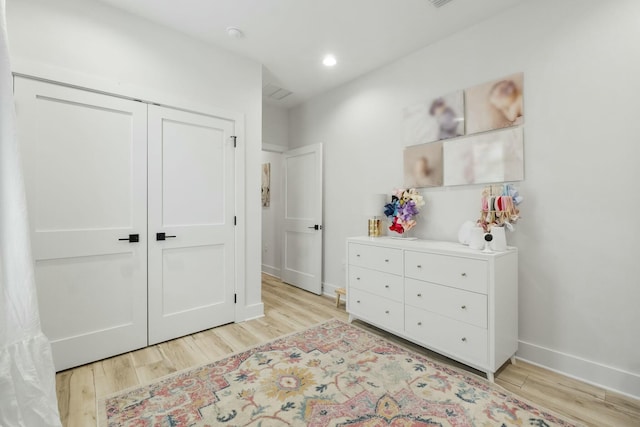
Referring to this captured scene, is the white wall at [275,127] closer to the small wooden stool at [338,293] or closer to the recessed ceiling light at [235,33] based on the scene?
the recessed ceiling light at [235,33]

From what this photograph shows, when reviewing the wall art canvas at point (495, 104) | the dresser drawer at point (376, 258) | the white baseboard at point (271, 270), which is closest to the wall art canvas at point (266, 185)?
the white baseboard at point (271, 270)

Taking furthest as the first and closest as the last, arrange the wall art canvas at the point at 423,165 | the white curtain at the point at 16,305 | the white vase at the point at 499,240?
the wall art canvas at the point at 423,165
the white vase at the point at 499,240
the white curtain at the point at 16,305

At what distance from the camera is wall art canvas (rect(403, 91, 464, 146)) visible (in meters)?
2.63

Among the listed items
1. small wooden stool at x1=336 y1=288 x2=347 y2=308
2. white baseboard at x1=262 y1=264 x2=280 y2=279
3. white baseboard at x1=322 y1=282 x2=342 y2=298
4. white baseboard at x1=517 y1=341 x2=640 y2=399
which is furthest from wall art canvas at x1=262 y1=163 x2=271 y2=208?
white baseboard at x1=517 y1=341 x2=640 y2=399

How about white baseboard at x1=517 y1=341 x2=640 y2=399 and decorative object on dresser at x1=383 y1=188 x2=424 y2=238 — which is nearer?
white baseboard at x1=517 y1=341 x2=640 y2=399

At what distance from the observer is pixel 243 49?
9.56 feet

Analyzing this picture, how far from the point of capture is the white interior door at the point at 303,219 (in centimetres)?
398

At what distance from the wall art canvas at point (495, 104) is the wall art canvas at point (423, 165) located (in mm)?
351

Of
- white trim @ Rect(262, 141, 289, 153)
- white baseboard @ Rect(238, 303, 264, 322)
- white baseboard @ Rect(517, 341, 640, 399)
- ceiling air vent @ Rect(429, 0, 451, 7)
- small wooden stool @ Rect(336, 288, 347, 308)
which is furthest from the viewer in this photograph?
white trim @ Rect(262, 141, 289, 153)

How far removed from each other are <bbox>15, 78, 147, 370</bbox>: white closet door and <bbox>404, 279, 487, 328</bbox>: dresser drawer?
2.27 metres

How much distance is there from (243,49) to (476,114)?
2284mm

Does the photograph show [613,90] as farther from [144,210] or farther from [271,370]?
[144,210]

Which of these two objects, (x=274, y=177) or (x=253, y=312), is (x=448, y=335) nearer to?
(x=253, y=312)

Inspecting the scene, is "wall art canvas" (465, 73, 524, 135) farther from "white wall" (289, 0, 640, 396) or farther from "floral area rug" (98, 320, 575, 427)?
"floral area rug" (98, 320, 575, 427)
